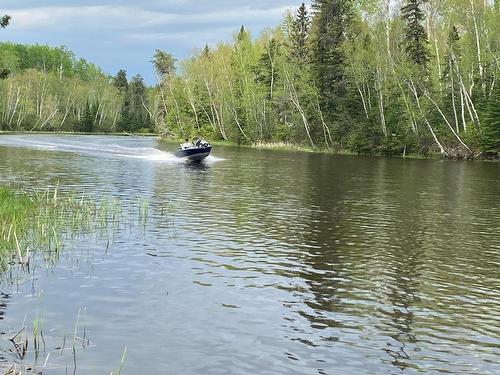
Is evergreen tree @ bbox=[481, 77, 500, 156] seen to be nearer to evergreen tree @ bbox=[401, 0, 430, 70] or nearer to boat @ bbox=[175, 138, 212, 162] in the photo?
evergreen tree @ bbox=[401, 0, 430, 70]

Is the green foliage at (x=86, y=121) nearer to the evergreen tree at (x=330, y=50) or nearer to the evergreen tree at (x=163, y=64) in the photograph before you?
the evergreen tree at (x=163, y=64)

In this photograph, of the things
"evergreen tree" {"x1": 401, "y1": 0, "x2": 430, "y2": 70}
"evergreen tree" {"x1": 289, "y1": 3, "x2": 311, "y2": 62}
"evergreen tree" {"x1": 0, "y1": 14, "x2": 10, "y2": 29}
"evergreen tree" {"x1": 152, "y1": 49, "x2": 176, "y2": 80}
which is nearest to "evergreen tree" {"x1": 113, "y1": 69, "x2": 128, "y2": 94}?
"evergreen tree" {"x1": 152, "y1": 49, "x2": 176, "y2": 80}

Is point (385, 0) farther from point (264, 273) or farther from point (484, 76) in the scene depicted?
point (264, 273)

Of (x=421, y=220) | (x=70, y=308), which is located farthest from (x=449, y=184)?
(x=70, y=308)

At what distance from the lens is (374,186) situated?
120ft

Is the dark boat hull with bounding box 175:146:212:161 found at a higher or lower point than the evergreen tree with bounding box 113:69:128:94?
lower

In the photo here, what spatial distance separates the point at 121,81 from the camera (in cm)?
19000

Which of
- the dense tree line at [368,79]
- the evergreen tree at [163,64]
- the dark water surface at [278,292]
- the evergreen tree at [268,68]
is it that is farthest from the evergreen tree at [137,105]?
the dark water surface at [278,292]

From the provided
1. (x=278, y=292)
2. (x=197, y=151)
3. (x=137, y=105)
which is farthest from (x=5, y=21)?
(x=137, y=105)

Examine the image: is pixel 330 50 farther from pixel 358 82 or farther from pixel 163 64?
pixel 163 64

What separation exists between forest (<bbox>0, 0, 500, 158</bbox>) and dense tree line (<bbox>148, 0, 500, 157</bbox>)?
0.49ft

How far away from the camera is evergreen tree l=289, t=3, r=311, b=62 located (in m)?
85.8

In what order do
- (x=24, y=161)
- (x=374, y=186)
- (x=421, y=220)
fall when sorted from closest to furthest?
1. (x=421, y=220)
2. (x=374, y=186)
3. (x=24, y=161)

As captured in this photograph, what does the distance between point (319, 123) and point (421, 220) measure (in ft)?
187
